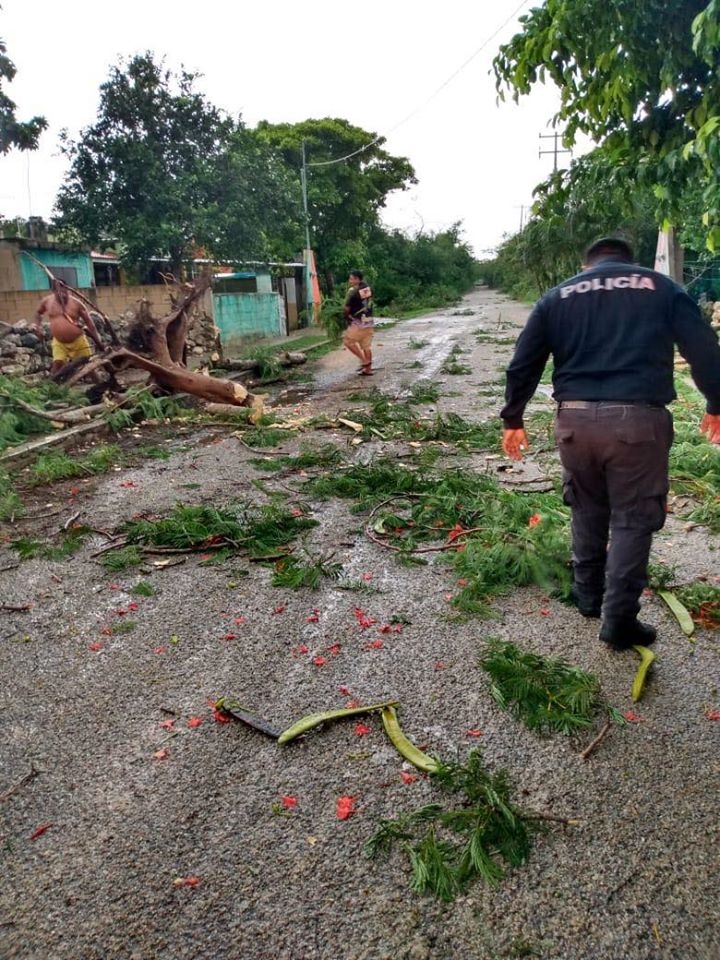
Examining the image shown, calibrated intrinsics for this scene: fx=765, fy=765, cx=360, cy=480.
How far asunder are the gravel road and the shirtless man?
6860mm

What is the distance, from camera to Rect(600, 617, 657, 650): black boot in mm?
3730

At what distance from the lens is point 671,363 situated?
3.61 m

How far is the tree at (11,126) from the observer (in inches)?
531

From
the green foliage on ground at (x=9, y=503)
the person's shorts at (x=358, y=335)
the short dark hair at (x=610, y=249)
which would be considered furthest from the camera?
the person's shorts at (x=358, y=335)

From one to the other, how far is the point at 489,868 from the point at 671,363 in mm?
2391

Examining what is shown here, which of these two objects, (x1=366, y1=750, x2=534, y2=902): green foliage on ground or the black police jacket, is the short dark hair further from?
(x1=366, y1=750, x2=534, y2=902): green foliage on ground

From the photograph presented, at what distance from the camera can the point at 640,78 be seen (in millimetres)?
2967

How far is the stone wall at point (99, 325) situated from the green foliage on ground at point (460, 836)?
37.8 ft

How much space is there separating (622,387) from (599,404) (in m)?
0.13

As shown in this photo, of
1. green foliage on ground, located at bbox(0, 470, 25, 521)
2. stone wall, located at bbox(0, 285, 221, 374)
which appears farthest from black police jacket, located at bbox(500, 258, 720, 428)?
stone wall, located at bbox(0, 285, 221, 374)

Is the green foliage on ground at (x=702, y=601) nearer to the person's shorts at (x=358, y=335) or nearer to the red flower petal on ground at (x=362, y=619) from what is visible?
the red flower petal on ground at (x=362, y=619)

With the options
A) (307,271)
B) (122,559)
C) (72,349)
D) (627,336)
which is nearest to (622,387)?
(627,336)

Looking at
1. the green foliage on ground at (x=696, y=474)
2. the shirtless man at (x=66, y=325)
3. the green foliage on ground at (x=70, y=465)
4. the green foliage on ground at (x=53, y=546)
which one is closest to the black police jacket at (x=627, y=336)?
the green foliage on ground at (x=696, y=474)

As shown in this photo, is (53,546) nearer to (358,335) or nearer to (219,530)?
(219,530)
